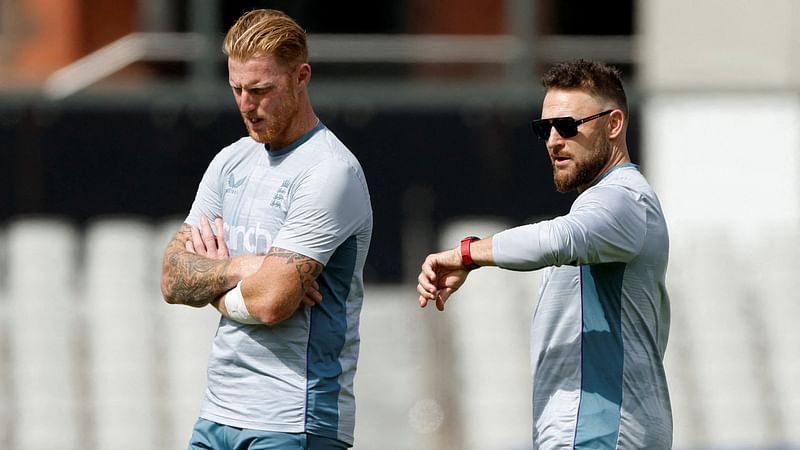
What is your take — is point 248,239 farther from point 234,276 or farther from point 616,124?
point 616,124

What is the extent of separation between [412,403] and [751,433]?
7.01ft

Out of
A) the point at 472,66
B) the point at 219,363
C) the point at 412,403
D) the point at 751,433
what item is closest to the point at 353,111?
the point at 472,66

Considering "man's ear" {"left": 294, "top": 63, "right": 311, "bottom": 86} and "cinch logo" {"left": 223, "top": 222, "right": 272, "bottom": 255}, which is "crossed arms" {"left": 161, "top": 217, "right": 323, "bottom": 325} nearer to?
"cinch logo" {"left": 223, "top": 222, "right": 272, "bottom": 255}

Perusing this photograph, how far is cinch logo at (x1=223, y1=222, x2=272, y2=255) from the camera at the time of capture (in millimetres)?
3758

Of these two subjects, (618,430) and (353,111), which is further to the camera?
(353,111)

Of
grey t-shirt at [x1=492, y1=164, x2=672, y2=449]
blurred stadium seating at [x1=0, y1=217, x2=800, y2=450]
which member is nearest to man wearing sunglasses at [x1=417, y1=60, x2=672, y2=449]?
grey t-shirt at [x1=492, y1=164, x2=672, y2=449]

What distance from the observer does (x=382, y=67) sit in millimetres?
10203

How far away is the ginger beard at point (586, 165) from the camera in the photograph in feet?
11.9

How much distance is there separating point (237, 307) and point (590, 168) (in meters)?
1.00

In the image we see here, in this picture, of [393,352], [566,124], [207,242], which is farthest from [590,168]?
[393,352]

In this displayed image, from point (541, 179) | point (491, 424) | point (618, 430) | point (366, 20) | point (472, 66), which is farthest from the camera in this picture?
point (366, 20)

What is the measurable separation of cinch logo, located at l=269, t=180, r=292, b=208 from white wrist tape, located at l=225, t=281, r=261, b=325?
0.23m

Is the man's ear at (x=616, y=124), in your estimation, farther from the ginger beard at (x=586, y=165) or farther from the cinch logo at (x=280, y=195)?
the cinch logo at (x=280, y=195)

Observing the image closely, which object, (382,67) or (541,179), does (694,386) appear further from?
(382,67)
